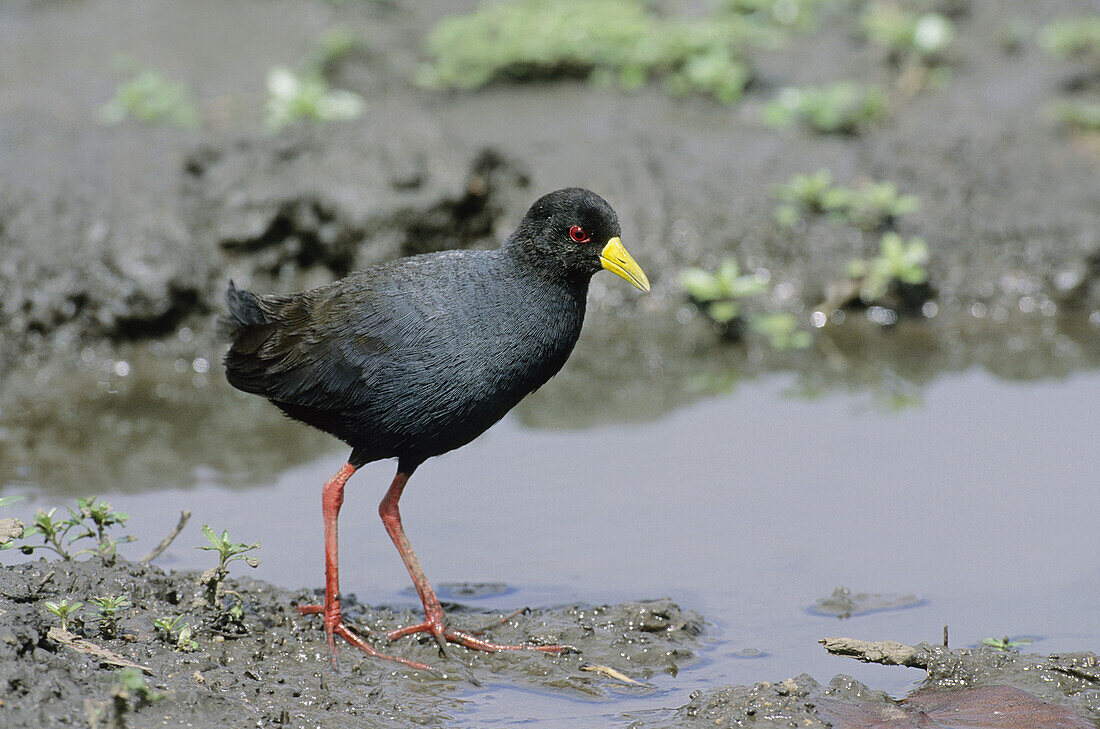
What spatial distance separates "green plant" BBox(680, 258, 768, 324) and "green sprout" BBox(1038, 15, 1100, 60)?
4.19 meters

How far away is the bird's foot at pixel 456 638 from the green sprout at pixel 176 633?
0.86 meters

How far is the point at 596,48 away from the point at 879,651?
7.35 metres

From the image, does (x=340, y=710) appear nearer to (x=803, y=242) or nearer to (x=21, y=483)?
(x=21, y=483)

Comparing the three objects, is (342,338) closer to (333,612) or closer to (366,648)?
(333,612)

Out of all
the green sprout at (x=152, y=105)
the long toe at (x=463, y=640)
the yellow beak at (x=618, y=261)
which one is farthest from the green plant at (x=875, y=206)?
the long toe at (x=463, y=640)

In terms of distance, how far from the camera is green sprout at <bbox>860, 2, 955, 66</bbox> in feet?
35.0

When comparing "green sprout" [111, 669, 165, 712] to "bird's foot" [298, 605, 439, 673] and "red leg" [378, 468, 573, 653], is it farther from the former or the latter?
"red leg" [378, 468, 573, 653]

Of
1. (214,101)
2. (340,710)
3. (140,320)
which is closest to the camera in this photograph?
(340,710)

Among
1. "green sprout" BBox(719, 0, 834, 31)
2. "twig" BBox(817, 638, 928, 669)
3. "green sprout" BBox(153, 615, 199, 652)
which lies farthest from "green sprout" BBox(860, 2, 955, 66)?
"green sprout" BBox(153, 615, 199, 652)

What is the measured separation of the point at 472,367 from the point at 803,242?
5.00 metres

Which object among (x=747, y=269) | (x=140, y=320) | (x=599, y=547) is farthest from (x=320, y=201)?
(x=599, y=547)

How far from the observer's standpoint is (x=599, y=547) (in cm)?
564

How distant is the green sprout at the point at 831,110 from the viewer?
9625 mm

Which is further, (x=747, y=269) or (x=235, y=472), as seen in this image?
(x=747, y=269)
